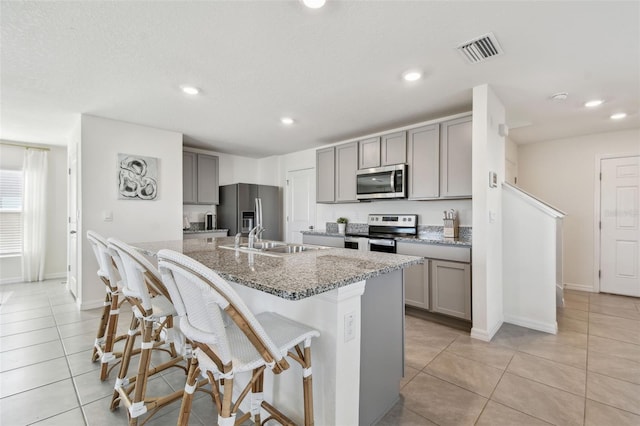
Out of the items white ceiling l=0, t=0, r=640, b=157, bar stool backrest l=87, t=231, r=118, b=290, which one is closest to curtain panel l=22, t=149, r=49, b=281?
white ceiling l=0, t=0, r=640, b=157

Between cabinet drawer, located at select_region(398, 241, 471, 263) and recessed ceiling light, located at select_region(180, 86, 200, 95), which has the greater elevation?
recessed ceiling light, located at select_region(180, 86, 200, 95)

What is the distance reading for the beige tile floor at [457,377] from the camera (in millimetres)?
1719

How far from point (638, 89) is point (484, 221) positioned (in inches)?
76.0

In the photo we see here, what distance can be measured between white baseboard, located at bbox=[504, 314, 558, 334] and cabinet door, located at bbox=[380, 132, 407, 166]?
83.7 inches

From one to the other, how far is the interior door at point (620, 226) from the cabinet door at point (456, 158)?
2.77 metres

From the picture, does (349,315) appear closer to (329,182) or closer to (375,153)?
(375,153)

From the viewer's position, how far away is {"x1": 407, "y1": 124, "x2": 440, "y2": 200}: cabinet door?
11.2 feet

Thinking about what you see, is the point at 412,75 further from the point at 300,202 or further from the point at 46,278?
the point at 46,278

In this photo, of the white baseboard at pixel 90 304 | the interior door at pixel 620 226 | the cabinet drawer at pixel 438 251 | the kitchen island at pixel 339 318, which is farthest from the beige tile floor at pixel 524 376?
the white baseboard at pixel 90 304

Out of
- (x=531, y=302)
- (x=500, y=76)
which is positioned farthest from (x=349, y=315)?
(x=531, y=302)

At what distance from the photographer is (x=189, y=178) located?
4.97 metres

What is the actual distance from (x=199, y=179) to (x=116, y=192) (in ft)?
4.89

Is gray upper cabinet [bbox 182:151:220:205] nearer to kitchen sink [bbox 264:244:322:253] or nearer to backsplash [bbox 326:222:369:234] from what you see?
backsplash [bbox 326:222:369:234]

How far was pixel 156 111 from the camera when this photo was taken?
3367mm
